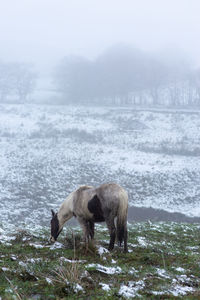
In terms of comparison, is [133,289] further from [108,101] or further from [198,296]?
[108,101]

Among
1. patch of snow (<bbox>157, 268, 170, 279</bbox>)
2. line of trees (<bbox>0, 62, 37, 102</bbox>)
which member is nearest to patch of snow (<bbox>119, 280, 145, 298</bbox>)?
patch of snow (<bbox>157, 268, 170, 279</bbox>)

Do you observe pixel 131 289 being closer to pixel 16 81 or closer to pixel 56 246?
pixel 56 246

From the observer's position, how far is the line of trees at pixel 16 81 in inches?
2805

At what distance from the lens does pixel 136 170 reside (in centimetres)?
3162

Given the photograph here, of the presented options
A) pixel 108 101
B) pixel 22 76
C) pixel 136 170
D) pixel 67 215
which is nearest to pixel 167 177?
pixel 136 170

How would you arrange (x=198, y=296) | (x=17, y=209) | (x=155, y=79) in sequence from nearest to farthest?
(x=198, y=296)
(x=17, y=209)
(x=155, y=79)

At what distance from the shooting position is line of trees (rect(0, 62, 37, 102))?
71.2 m

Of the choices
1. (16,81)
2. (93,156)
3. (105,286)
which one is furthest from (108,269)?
(16,81)

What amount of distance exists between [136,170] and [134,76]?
46.5 metres

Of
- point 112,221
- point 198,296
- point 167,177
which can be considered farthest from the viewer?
point 167,177

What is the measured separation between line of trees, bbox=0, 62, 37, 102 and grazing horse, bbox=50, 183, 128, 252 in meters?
64.9

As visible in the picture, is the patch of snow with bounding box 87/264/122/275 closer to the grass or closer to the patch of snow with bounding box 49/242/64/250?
the grass

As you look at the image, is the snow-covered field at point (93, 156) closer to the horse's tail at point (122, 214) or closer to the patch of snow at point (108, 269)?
the horse's tail at point (122, 214)

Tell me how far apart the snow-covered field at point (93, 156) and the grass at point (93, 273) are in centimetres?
1207
